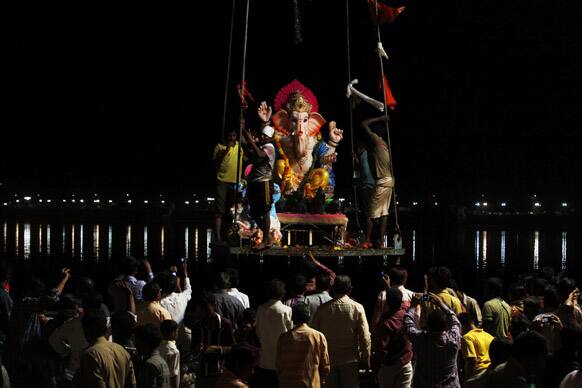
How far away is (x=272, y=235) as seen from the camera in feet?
61.1

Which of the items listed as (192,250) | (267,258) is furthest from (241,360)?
(192,250)

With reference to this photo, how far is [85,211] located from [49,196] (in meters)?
11.3

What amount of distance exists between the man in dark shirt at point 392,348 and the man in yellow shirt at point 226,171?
11478mm

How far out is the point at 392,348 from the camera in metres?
8.43

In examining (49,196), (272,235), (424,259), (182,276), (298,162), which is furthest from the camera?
(49,196)

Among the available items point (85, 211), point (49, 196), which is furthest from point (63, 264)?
point (85, 211)

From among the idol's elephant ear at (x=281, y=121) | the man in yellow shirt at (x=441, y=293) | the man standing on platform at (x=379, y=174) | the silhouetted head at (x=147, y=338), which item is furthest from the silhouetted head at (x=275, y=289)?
the idol's elephant ear at (x=281, y=121)

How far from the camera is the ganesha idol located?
2102 centimetres

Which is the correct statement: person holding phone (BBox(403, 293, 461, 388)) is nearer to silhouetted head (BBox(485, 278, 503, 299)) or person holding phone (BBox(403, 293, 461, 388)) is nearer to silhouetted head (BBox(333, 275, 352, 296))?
silhouetted head (BBox(333, 275, 352, 296))

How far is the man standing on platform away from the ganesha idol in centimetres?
250

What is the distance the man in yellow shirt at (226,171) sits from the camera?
1969 centimetres

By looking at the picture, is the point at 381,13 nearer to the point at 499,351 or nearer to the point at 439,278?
the point at 439,278

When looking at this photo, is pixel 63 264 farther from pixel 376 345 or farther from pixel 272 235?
pixel 376 345

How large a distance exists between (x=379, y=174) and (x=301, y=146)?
11.8 feet
